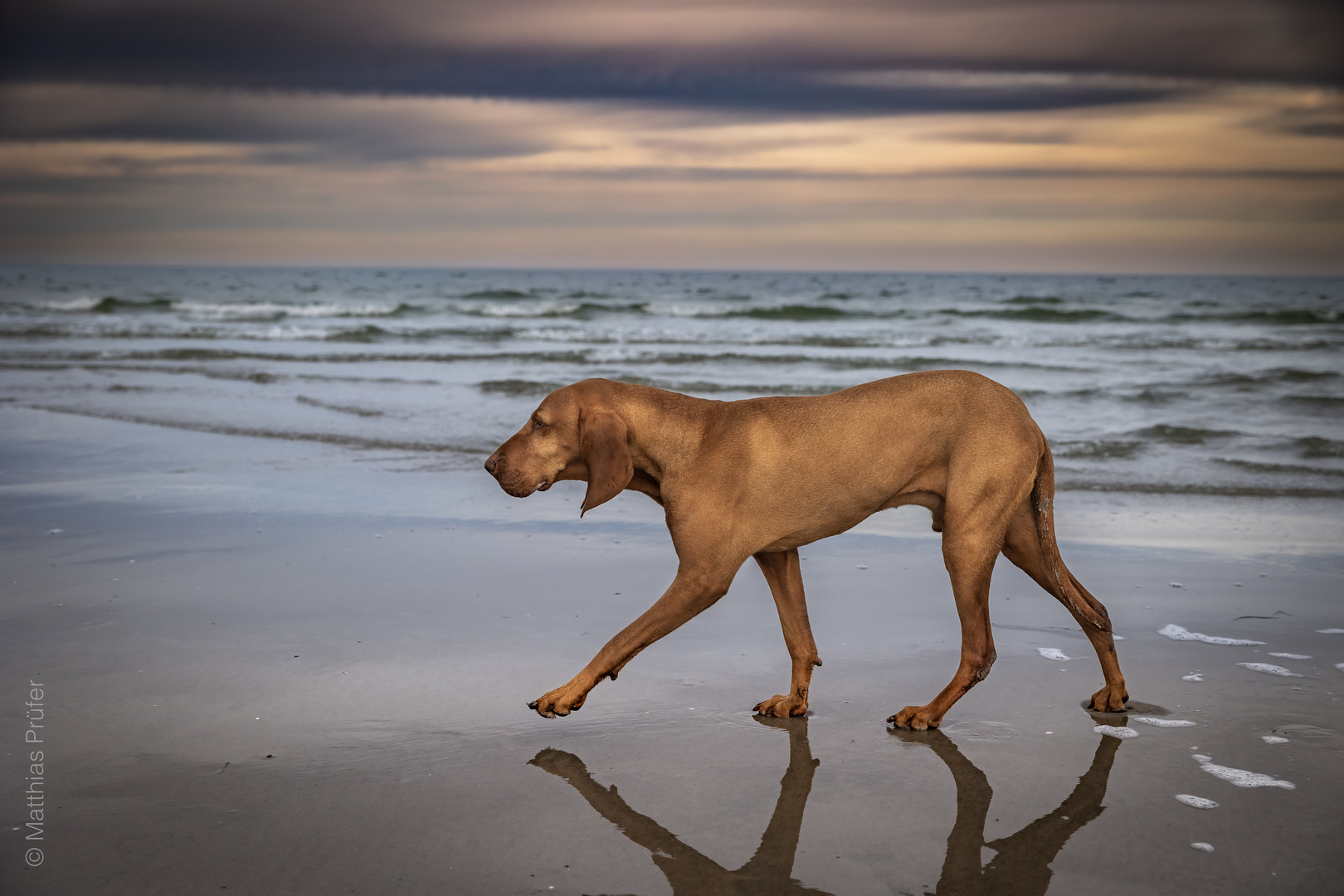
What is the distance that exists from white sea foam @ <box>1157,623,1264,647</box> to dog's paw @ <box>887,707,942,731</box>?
189 cm

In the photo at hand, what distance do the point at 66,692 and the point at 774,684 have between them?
2984 millimetres

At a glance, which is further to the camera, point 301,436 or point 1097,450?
point 301,436

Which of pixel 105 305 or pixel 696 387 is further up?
pixel 696 387

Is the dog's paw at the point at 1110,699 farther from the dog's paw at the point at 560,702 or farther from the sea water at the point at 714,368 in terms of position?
the sea water at the point at 714,368

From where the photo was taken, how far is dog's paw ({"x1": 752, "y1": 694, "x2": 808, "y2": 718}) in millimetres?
4543

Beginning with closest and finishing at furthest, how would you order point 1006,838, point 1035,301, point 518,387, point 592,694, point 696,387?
point 1006,838 < point 592,694 < point 696,387 < point 518,387 < point 1035,301

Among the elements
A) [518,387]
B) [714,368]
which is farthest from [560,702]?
[714,368]

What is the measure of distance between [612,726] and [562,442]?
115cm

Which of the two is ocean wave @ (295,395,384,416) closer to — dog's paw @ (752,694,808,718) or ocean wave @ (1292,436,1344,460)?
dog's paw @ (752,694,808,718)

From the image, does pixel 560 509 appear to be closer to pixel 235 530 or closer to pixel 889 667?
pixel 235 530

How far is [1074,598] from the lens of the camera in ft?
15.1

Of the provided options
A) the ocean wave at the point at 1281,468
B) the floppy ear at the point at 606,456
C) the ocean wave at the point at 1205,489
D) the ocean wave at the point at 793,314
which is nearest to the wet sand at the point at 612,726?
the floppy ear at the point at 606,456

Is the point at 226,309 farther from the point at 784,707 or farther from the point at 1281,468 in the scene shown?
the point at 784,707

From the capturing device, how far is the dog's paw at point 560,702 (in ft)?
14.1
